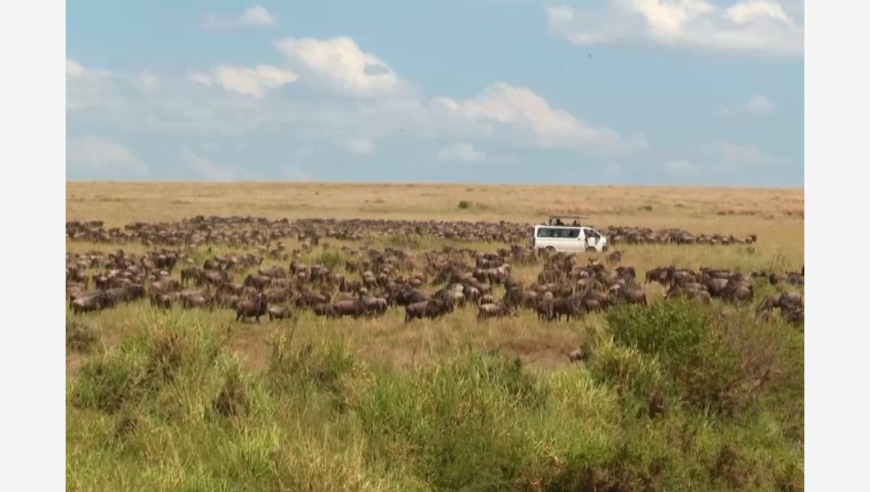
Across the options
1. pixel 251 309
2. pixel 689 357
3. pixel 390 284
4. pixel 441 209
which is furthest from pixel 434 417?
pixel 441 209

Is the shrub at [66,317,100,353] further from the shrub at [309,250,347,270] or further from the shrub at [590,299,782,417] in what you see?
the shrub at [309,250,347,270]

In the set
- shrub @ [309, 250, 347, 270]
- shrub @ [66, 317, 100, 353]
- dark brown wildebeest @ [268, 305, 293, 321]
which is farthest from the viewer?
shrub @ [309, 250, 347, 270]

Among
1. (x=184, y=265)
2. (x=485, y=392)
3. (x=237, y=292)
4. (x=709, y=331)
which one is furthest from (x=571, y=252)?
(x=485, y=392)

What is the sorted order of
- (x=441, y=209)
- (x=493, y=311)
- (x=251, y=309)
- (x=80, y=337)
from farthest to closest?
(x=441, y=209) → (x=493, y=311) → (x=251, y=309) → (x=80, y=337)

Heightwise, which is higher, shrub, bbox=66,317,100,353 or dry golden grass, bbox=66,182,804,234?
dry golden grass, bbox=66,182,804,234

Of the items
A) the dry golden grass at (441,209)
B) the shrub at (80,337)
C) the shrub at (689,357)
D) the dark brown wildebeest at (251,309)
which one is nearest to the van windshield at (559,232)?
the dark brown wildebeest at (251,309)

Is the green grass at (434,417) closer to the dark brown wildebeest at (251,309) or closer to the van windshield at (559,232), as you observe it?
the dark brown wildebeest at (251,309)

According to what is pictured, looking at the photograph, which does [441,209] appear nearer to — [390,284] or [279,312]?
[390,284]

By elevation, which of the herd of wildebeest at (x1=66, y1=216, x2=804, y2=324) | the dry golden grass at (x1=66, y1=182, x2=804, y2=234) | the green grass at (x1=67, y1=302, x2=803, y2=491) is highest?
the dry golden grass at (x1=66, y1=182, x2=804, y2=234)

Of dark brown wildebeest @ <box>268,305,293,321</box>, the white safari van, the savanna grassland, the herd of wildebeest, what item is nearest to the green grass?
the savanna grassland

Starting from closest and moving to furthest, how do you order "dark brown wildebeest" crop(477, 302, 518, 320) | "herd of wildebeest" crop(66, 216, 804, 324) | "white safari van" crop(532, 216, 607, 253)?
1. "dark brown wildebeest" crop(477, 302, 518, 320)
2. "herd of wildebeest" crop(66, 216, 804, 324)
3. "white safari van" crop(532, 216, 607, 253)

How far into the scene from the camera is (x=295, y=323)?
16312 mm

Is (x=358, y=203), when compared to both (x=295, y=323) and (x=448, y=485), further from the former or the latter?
(x=448, y=485)

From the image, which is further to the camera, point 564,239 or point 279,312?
point 564,239
